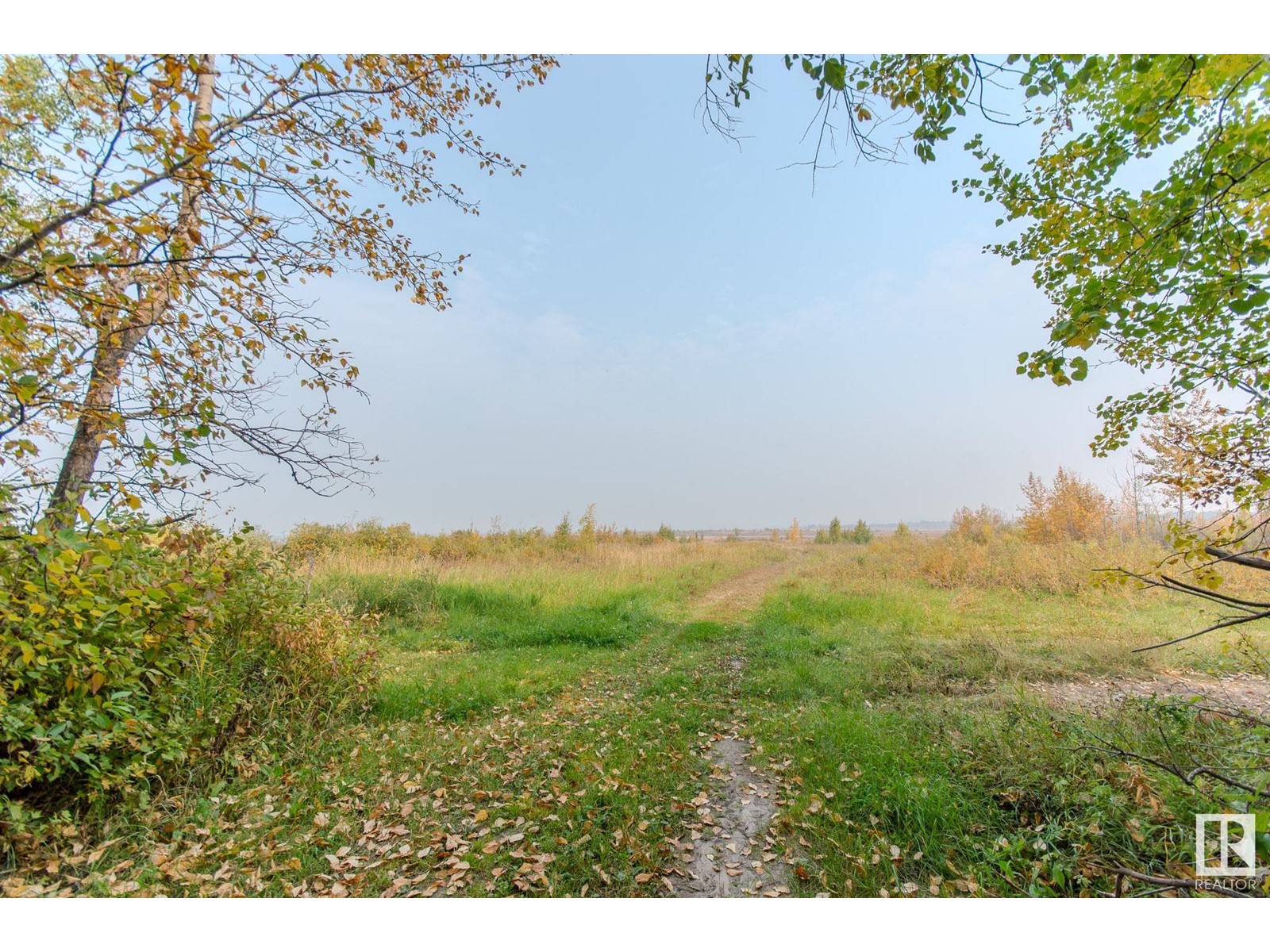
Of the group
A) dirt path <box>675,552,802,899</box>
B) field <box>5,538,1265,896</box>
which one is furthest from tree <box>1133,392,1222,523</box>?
dirt path <box>675,552,802,899</box>

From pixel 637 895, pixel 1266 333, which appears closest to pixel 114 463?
pixel 637 895

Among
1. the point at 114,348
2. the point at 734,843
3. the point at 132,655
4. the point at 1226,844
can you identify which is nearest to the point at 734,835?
the point at 734,843

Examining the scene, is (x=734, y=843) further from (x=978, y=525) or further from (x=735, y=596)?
(x=978, y=525)

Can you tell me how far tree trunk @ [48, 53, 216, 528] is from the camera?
218 cm

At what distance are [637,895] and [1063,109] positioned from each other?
5435 millimetres

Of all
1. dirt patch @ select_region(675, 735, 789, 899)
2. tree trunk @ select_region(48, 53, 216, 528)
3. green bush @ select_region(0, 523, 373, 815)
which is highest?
tree trunk @ select_region(48, 53, 216, 528)

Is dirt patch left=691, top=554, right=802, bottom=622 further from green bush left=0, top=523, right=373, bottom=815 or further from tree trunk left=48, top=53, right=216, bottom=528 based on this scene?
tree trunk left=48, top=53, right=216, bottom=528

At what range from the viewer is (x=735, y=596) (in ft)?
38.5

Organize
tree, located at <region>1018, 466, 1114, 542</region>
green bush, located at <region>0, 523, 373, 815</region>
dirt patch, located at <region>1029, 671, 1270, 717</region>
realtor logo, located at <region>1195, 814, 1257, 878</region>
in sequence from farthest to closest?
tree, located at <region>1018, 466, 1114, 542</region> < dirt patch, located at <region>1029, 671, 1270, 717</region> < green bush, located at <region>0, 523, 373, 815</region> < realtor logo, located at <region>1195, 814, 1257, 878</region>

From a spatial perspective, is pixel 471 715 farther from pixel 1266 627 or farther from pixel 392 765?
pixel 1266 627

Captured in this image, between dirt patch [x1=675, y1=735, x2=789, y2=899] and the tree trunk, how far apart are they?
351cm

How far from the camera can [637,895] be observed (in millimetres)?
2199

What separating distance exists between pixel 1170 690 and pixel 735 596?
8.04 metres

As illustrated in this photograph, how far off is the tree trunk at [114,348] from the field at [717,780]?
1.78m
